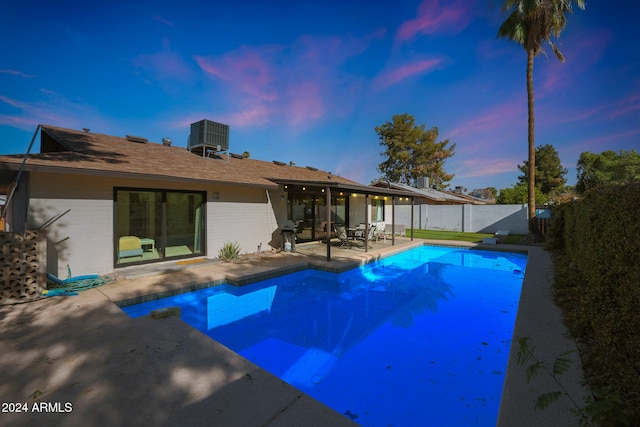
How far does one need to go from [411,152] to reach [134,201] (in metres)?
33.9

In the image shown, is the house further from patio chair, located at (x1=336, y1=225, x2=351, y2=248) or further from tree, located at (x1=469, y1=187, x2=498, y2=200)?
tree, located at (x1=469, y1=187, x2=498, y2=200)

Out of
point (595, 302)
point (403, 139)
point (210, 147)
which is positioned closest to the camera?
point (595, 302)

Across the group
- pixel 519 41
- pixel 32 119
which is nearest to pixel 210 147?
pixel 32 119

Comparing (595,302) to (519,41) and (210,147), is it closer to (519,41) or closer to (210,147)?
(210,147)

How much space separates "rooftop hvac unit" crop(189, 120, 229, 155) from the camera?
496 inches

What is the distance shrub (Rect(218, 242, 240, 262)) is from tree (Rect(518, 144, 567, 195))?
45.7m

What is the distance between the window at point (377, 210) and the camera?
19.1 m

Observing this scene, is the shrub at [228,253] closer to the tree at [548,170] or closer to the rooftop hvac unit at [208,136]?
the rooftop hvac unit at [208,136]

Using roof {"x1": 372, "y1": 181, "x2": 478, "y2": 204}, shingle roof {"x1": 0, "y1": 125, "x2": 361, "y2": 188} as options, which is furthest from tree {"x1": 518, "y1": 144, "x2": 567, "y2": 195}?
shingle roof {"x1": 0, "y1": 125, "x2": 361, "y2": 188}

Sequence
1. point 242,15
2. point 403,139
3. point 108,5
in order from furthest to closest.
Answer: point 403,139
point 242,15
point 108,5

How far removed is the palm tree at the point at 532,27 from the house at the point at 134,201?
373 inches

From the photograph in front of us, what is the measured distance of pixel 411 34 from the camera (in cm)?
1644

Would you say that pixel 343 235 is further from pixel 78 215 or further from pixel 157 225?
pixel 78 215

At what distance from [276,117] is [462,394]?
2201 cm
